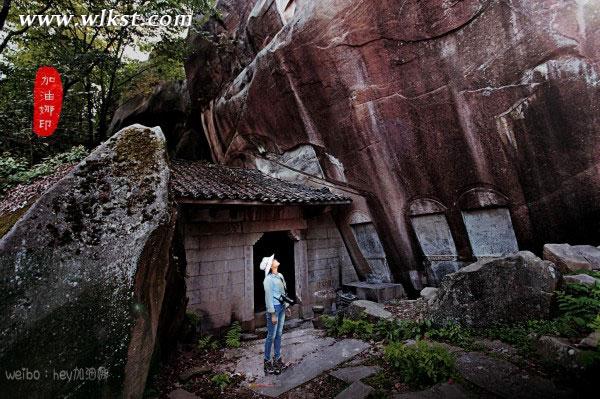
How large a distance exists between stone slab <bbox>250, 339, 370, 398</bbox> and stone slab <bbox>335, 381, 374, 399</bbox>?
37.7 inches

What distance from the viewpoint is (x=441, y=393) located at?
4125mm

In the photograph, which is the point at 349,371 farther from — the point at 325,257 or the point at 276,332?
the point at 325,257

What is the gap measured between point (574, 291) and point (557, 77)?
429 centimetres

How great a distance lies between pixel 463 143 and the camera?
7.80 m

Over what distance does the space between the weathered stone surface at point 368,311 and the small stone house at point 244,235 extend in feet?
8.02

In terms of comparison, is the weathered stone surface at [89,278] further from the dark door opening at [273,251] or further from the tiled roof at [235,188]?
the dark door opening at [273,251]

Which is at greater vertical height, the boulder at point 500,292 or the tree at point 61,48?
the tree at point 61,48

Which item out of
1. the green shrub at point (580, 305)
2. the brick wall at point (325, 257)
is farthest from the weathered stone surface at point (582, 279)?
the brick wall at point (325, 257)

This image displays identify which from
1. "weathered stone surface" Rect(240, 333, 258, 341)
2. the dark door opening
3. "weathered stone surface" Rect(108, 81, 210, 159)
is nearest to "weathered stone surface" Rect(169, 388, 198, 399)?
"weathered stone surface" Rect(240, 333, 258, 341)

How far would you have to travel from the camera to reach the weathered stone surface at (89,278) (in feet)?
9.66

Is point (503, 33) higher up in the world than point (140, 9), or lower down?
lower down

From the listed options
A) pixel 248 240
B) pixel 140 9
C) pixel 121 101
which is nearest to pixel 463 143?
pixel 248 240

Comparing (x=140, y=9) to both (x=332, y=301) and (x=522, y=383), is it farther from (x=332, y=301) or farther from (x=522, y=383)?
(x=522, y=383)

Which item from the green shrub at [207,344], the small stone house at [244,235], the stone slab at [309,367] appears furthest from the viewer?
the small stone house at [244,235]
